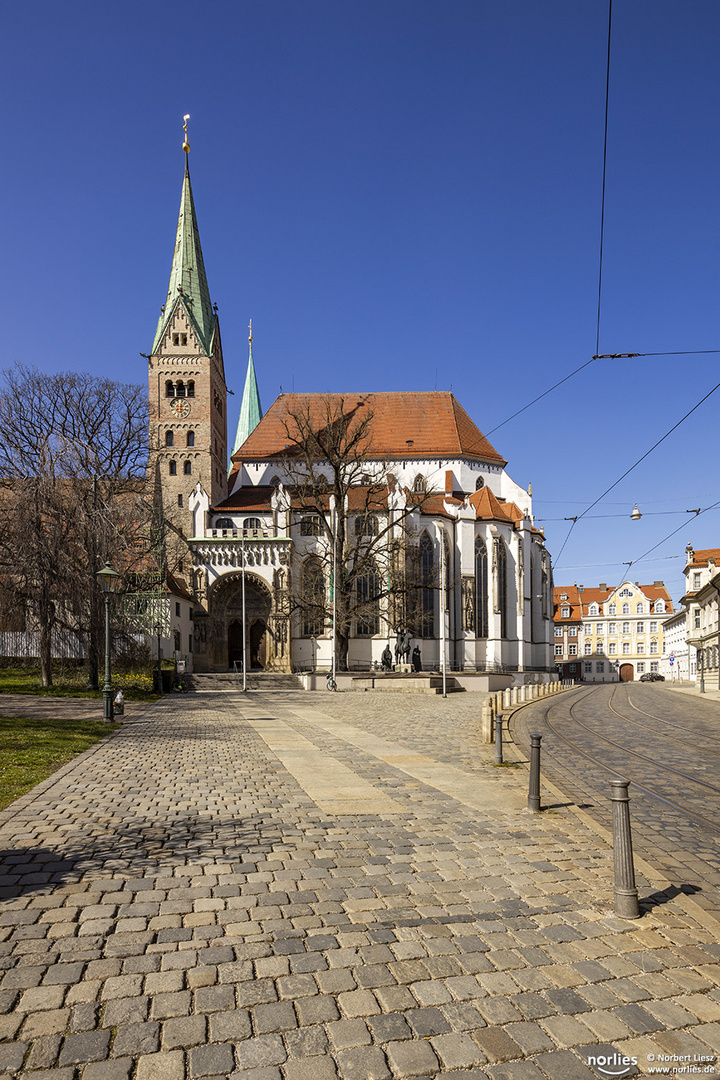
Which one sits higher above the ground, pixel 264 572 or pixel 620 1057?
pixel 264 572

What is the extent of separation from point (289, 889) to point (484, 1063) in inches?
98.9

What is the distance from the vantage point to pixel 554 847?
22.3 feet

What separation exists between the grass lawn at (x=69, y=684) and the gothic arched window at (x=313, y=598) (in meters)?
11.8

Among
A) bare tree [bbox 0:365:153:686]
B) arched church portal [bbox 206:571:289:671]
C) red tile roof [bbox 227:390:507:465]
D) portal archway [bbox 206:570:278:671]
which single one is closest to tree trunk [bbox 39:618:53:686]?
bare tree [bbox 0:365:153:686]

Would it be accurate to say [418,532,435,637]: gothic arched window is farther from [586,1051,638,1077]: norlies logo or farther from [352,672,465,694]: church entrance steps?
[586,1051,638,1077]: norlies logo

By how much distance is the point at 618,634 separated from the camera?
97375 mm

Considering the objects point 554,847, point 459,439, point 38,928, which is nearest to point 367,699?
point 554,847

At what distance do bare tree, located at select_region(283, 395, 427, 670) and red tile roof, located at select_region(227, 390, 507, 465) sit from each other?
2.39 feet

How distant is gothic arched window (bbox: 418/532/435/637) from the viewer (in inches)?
1959

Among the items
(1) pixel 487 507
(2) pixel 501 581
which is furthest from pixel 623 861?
(1) pixel 487 507

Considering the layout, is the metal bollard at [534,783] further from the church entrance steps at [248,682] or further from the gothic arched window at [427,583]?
the gothic arched window at [427,583]

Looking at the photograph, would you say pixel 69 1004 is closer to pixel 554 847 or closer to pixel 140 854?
pixel 140 854

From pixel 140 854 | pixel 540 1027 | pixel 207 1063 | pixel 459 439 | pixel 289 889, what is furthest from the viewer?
pixel 459 439

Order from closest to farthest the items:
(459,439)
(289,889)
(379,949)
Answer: (379,949), (289,889), (459,439)
